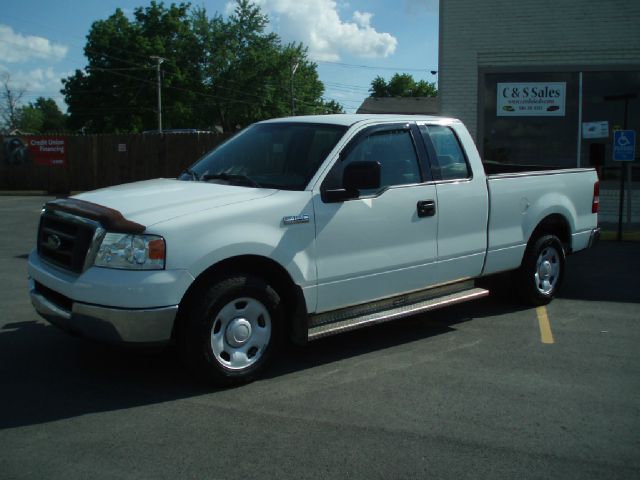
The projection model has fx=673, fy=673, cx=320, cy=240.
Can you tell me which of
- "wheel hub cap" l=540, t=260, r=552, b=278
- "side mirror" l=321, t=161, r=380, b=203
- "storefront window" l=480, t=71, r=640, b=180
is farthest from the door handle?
"storefront window" l=480, t=71, r=640, b=180

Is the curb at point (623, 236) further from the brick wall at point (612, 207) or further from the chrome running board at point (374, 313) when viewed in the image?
the chrome running board at point (374, 313)

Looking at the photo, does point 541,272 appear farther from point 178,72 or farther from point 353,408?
point 178,72

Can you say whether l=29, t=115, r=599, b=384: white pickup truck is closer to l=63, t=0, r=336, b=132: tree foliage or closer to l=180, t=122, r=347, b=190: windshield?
l=180, t=122, r=347, b=190: windshield

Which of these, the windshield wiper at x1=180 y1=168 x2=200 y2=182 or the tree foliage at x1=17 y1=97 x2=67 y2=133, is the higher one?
the tree foliage at x1=17 y1=97 x2=67 y2=133

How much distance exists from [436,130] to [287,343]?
7.72 ft

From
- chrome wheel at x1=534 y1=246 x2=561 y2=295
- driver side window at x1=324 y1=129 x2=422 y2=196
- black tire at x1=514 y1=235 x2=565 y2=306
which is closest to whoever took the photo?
driver side window at x1=324 y1=129 x2=422 y2=196

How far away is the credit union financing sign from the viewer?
1361 centimetres

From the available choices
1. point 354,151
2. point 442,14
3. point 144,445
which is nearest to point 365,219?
point 354,151

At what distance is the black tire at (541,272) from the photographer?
693cm

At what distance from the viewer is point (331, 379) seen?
4984 millimetres

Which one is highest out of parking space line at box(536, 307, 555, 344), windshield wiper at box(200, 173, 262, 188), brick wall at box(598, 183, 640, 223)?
windshield wiper at box(200, 173, 262, 188)

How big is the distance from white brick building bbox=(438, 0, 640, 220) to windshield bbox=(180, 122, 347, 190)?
8.78m

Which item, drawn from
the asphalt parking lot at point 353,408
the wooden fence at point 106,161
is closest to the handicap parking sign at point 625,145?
the asphalt parking lot at point 353,408

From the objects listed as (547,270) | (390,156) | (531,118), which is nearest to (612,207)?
(531,118)
